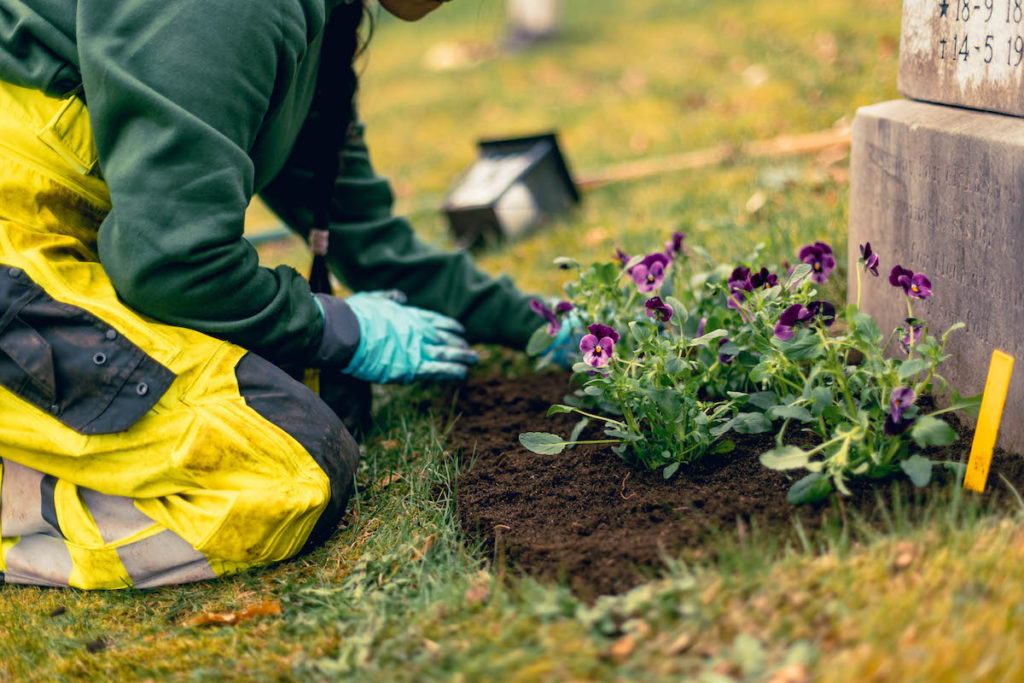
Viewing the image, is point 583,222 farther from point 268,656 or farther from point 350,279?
point 268,656

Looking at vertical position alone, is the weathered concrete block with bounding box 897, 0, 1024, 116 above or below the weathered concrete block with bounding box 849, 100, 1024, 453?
above

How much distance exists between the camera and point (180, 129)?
173cm

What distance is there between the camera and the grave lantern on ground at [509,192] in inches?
157

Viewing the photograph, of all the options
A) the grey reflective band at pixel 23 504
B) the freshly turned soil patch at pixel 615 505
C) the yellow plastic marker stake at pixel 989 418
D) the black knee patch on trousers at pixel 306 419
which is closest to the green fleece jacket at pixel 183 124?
the black knee patch on trousers at pixel 306 419

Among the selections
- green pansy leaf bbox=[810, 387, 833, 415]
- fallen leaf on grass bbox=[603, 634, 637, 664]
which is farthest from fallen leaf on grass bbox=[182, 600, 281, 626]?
green pansy leaf bbox=[810, 387, 833, 415]

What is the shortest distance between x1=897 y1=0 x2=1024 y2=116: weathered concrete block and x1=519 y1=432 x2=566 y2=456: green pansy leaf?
1113 millimetres

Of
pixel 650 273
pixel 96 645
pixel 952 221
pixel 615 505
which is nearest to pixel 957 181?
pixel 952 221

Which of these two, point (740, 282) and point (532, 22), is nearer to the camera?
point (740, 282)

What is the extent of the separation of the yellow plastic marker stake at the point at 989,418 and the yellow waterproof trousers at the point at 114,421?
1.26 m

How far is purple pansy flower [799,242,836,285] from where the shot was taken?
2.06 meters

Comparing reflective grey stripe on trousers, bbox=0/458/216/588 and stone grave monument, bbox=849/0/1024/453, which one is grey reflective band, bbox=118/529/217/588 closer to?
reflective grey stripe on trousers, bbox=0/458/216/588

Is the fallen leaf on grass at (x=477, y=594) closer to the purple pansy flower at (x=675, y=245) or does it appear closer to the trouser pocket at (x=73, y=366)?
the trouser pocket at (x=73, y=366)

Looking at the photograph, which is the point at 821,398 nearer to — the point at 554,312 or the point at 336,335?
the point at 554,312

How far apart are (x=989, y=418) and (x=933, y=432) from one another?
0.40 ft
